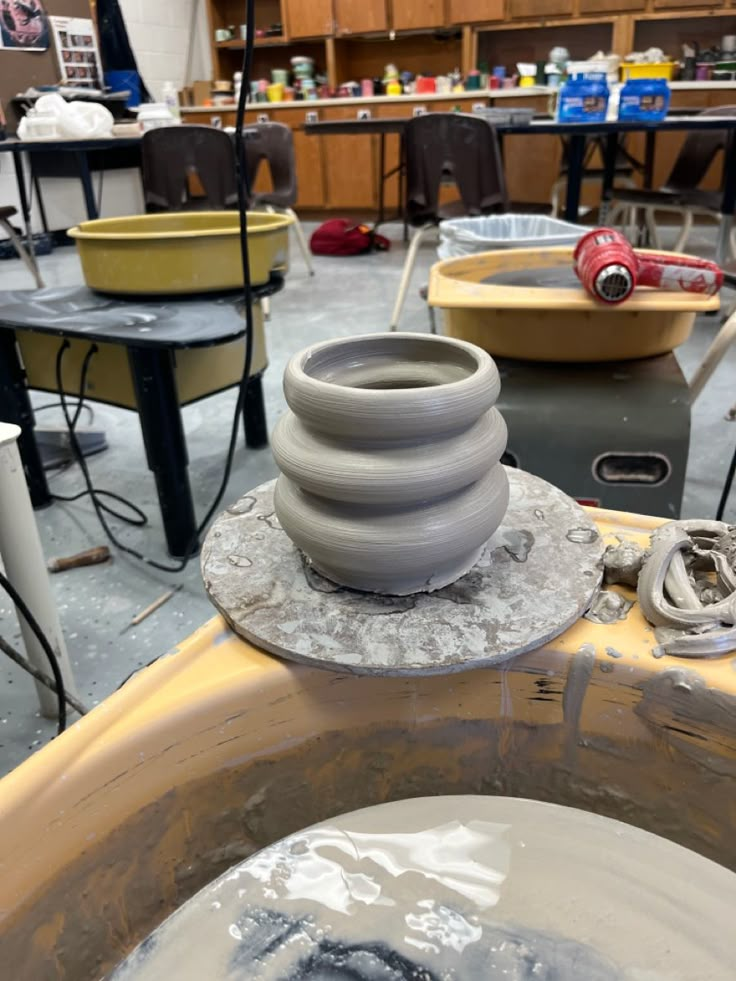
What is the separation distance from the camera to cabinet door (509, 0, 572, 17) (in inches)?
191

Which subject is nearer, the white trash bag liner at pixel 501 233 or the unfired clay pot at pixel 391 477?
the unfired clay pot at pixel 391 477

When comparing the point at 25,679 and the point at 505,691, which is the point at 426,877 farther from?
the point at 25,679

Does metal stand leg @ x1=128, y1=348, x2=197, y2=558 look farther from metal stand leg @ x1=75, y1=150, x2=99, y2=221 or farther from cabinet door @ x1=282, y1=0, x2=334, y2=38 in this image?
cabinet door @ x1=282, y1=0, x2=334, y2=38

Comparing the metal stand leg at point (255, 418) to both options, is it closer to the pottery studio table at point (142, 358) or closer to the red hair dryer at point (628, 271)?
the pottery studio table at point (142, 358)

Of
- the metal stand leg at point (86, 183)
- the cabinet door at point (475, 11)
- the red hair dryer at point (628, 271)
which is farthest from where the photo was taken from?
the cabinet door at point (475, 11)

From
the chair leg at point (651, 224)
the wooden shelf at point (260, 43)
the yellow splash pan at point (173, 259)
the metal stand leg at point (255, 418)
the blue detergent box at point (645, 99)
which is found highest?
the wooden shelf at point (260, 43)

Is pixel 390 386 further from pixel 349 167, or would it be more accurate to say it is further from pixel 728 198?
pixel 349 167

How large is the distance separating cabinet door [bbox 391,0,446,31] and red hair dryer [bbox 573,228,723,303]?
500cm

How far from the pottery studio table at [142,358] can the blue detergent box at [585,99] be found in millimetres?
Answer: 1737

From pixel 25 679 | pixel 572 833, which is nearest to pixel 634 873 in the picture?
pixel 572 833

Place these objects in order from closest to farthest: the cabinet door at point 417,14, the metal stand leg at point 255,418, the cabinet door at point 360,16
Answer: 1. the metal stand leg at point 255,418
2. the cabinet door at point 417,14
3. the cabinet door at point 360,16

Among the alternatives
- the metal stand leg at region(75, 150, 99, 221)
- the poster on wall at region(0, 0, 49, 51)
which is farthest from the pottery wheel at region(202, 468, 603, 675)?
the poster on wall at region(0, 0, 49, 51)

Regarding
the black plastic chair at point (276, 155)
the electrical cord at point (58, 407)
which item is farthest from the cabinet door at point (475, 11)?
the electrical cord at point (58, 407)

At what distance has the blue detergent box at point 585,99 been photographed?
2.61 m
